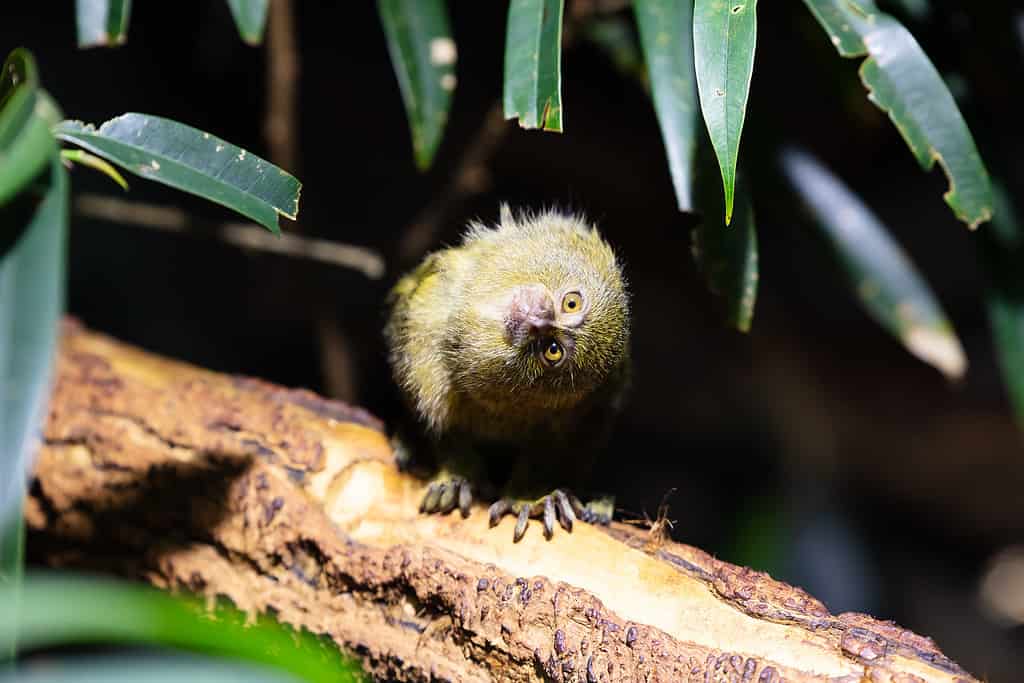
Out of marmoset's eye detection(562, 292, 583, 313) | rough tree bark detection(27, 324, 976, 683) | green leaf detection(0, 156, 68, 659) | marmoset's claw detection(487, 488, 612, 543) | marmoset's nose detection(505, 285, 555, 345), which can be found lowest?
rough tree bark detection(27, 324, 976, 683)

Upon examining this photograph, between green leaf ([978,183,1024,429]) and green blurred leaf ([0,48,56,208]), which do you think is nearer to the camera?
green blurred leaf ([0,48,56,208])

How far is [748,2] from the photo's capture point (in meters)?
1.85

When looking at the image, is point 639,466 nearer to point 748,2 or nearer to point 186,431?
point 186,431

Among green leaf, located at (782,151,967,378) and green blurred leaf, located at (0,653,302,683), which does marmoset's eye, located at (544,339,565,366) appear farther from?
green blurred leaf, located at (0,653,302,683)

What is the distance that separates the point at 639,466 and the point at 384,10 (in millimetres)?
3423

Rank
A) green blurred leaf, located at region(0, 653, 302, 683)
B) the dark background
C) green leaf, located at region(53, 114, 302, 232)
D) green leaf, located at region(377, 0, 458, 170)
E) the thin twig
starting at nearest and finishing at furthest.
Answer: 1. green blurred leaf, located at region(0, 653, 302, 683)
2. green leaf, located at region(53, 114, 302, 232)
3. green leaf, located at region(377, 0, 458, 170)
4. the thin twig
5. the dark background

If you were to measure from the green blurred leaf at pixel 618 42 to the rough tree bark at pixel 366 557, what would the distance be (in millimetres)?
1479

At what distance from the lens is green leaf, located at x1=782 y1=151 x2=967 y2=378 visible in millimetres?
2756

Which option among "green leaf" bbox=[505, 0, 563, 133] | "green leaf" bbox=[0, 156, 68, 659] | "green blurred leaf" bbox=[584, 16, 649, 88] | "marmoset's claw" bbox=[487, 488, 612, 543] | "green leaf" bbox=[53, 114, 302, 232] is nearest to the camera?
"green leaf" bbox=[0, 156, 68, 659]

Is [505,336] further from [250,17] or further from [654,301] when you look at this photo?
[654,301]

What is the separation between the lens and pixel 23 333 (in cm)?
139

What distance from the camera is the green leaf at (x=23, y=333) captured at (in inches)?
53.9

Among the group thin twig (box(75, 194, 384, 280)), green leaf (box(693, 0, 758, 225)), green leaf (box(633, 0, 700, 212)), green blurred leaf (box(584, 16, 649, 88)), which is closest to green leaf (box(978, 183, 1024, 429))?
green leaf (box(633, 0, 700, 212))

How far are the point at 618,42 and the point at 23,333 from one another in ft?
7.71
